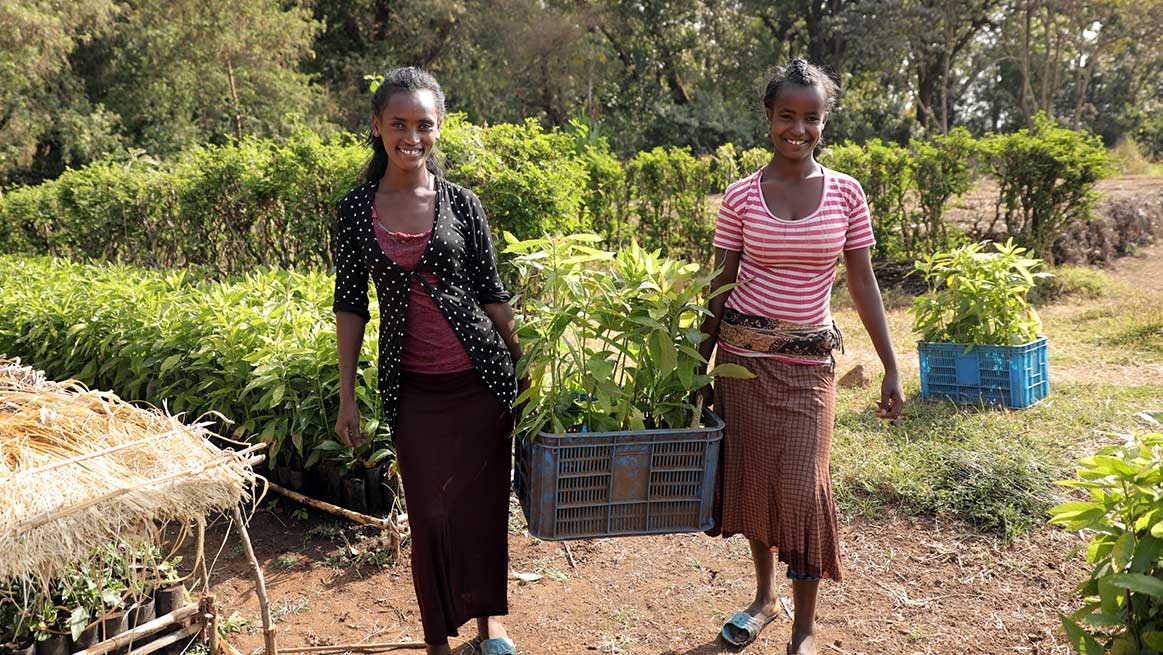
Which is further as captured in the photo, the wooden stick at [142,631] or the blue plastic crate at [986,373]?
the blue plastic crate at [986,373]

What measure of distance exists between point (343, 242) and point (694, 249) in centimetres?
722

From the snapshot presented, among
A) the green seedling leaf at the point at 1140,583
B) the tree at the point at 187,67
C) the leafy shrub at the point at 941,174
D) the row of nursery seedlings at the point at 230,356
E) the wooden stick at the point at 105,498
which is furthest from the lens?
the tree at the point at 187,67

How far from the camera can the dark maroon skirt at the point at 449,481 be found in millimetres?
2736

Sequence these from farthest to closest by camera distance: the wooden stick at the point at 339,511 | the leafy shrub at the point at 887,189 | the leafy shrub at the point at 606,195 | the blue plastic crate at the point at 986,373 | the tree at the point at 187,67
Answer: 1. the tree at the point at 187,67
2. the leafy shrub at the point at 887,189
3. the leafy shrub at the point at 606,195
4. the blue plastic crate at the point at 986,373
5. the wooden stick at the point at 339,511

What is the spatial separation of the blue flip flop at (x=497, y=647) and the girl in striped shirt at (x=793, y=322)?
911 millimetres

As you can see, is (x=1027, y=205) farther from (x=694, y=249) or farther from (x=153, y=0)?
(x=153, y=0)

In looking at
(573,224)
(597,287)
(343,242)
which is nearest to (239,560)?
(343,242)

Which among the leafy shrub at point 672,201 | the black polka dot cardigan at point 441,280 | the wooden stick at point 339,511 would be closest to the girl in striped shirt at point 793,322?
the black polka dot cardigan at point 441,280

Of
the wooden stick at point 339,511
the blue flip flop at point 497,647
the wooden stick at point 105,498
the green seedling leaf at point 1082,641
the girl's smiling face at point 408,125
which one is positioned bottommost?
the blue flip flop at point 497,647

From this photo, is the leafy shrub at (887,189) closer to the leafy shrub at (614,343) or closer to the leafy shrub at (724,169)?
the leafy shrub at (724,169)

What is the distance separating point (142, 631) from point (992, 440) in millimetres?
3902

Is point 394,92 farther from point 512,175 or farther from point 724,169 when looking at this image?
point 724,169

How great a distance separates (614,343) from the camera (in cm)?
268

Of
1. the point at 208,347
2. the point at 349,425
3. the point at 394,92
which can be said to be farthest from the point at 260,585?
the point at 208,347
